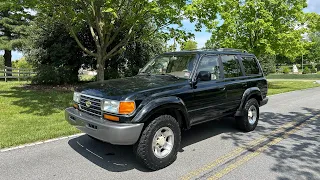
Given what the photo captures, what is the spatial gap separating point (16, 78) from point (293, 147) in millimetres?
22925

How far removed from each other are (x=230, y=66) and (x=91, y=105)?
3.20 metres

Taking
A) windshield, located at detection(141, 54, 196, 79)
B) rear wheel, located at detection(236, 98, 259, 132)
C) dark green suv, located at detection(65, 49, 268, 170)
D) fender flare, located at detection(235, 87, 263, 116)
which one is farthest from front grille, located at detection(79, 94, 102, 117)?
rear wheel, located at detection(236, 98, 259, 132)

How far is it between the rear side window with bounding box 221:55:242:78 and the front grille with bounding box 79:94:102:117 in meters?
2.82

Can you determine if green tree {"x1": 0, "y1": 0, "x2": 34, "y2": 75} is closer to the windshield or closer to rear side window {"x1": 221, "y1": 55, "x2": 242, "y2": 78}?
the windshield

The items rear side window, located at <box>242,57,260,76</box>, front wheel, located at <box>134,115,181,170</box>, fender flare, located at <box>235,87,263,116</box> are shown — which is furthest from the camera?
rear side window, located at <box>242,57,260,76</box>

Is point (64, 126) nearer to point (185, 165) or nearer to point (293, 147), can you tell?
point (185, 165)

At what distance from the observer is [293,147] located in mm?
4992

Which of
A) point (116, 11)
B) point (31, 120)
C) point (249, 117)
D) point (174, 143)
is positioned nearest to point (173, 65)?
point (174, 143)

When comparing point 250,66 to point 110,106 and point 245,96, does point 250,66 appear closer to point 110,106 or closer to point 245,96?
point 245,96

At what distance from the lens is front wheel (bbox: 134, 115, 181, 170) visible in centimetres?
384

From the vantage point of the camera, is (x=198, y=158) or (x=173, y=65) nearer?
(x=198, y=158)

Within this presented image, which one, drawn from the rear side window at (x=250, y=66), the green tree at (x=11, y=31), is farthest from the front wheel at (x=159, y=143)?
the green tree at (x=11, y=31)

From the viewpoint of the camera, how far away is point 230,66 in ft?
18.6

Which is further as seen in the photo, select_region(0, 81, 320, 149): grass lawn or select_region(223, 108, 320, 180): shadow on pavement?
select_region(0, 81, 320, 149): grass lawn
